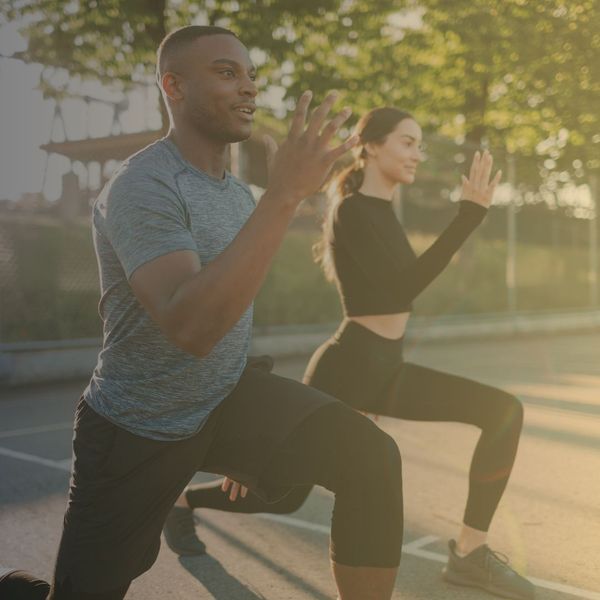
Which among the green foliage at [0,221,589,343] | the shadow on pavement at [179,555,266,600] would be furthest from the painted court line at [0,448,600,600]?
the green foliage at [0,221,589,343]

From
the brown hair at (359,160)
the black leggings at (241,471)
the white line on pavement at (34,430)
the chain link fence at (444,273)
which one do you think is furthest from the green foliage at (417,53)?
the black leggings at (241,471)

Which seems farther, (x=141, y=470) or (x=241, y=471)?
(x=241, y=471)

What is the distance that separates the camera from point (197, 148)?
8.58ft

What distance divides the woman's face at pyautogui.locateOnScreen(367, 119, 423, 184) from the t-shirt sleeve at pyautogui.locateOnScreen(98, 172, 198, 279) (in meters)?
1.94

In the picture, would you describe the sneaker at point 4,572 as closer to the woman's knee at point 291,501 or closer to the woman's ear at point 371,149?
the woman's knee at point 291,501

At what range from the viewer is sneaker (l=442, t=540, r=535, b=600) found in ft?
12.2

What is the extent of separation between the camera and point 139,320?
7.98 ft

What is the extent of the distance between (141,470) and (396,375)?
1.68m

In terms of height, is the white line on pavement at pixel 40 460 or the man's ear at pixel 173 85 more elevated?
the man's ear at pixel 173 85

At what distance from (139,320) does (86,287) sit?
9.56 meters

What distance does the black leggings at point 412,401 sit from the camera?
3.75 metres

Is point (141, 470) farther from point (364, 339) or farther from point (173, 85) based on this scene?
point (364, 339)

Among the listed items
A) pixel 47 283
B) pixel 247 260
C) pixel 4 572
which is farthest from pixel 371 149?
pixel 47 283

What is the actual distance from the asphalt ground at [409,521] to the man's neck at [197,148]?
196cm
